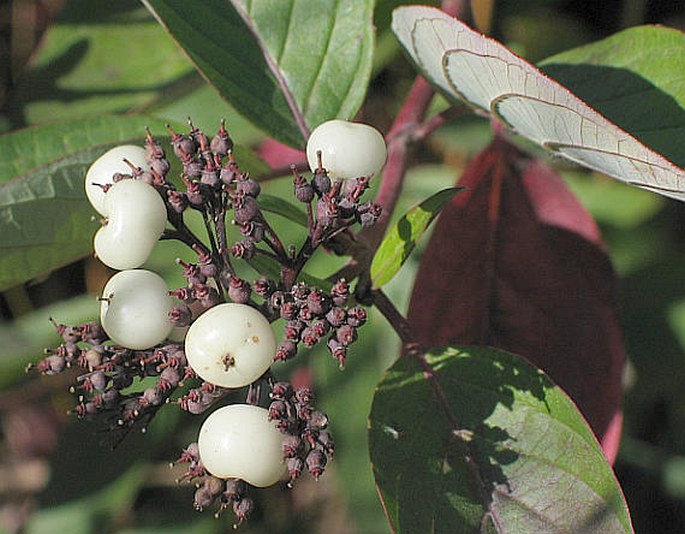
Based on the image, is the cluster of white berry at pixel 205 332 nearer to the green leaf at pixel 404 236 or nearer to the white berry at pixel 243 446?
the white berry at pixel 243 446

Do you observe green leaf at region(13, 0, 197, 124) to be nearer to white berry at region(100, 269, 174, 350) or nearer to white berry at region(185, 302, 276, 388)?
white berry at region(100, 269, 174, 350)

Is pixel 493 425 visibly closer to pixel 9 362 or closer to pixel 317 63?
pixel 317 63

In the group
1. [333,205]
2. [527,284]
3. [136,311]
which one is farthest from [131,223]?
[527,284]

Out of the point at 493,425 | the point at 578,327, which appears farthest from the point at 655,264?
the point at 493,425

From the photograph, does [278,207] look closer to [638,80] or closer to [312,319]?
[312,319]

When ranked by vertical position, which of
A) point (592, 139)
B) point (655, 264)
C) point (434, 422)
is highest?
point (592, 139)

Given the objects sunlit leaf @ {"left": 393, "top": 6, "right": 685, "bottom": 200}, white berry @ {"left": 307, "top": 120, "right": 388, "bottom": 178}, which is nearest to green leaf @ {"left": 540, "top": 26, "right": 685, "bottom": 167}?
sunlit leaf @ {"left": 393, "top": 6, "right": 685, "bottom": 200}
